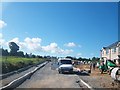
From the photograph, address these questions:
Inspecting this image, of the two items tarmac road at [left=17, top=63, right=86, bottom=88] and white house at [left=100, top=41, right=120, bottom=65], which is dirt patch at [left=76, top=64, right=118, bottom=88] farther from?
white house at [left=100, top=41, right=120, bottom=65]

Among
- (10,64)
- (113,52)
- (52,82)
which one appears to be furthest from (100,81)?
(113,52)

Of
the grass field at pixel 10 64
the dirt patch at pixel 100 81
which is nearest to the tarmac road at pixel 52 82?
the dirt patch at pixel 100 81

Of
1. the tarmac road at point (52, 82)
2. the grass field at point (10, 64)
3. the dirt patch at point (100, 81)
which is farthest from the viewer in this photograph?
the grass field at point (10, 64)

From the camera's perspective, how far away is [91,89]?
18.9 m

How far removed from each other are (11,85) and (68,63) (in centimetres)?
2294

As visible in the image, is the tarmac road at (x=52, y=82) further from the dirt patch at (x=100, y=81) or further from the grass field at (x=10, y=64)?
the grass field at (x=10, y=64)

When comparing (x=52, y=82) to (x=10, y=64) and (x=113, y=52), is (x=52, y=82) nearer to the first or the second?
(x=10, y=64)

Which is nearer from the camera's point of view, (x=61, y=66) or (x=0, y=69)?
(x=0, y=69)

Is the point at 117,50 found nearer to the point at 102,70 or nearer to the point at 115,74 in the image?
the point at 102,70

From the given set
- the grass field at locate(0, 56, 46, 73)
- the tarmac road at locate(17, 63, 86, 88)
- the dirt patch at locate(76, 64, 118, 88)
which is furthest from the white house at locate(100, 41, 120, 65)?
the tarmac road at locate(17, 63, 86, 88)

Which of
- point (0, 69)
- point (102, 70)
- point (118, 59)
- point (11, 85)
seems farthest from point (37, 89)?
point (118, 59)

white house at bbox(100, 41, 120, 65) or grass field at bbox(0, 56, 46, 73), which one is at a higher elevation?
white house at bbox(100, 41, 120, 65)

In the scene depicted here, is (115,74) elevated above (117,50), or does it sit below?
below

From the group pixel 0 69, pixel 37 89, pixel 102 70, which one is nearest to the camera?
pixel 37 89
